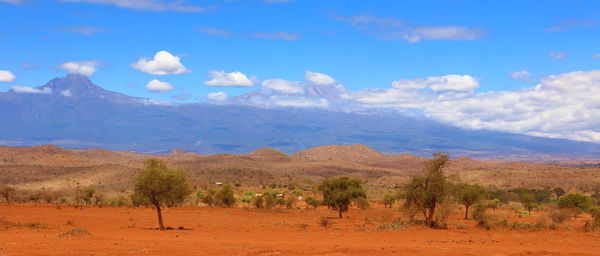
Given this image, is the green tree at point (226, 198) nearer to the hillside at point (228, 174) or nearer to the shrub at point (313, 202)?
the shrub at point (313, 202)

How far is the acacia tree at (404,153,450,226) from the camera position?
3144 centimetres

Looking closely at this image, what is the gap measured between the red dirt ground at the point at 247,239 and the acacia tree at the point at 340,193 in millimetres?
3057

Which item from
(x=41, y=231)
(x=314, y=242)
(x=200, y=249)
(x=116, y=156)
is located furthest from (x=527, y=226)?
(x=116, y=156)

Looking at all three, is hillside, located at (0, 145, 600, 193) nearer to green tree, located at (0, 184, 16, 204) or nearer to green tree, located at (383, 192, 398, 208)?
green tree, located at (383, 192, 398, 208)

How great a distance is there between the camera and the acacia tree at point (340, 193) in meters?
43.6

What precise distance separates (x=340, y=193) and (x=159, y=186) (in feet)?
58.4

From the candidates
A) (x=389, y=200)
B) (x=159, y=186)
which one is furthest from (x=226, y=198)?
(x=159, y=186)

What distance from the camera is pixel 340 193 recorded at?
43656mm

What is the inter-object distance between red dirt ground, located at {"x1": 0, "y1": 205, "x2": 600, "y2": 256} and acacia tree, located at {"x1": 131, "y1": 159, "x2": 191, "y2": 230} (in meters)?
1.78

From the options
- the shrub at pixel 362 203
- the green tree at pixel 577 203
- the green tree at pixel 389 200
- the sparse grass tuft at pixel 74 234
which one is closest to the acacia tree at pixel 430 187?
the shrub at pixel 362 203

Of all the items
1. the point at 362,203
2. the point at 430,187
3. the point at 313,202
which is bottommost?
the point at 313,202

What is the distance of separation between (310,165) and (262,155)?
2378 centimetres

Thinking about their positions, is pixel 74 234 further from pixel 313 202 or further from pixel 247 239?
pixel 313 202

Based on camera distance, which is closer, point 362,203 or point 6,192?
point 362,203
